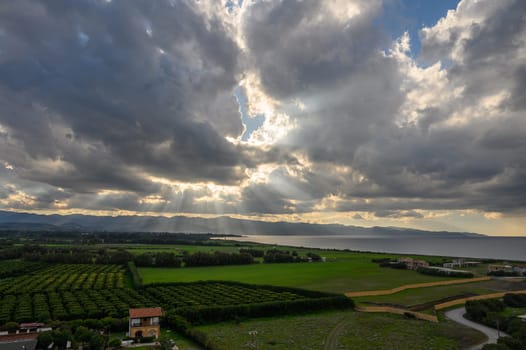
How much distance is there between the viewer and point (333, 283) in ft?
254

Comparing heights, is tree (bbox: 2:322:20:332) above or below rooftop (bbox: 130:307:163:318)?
below


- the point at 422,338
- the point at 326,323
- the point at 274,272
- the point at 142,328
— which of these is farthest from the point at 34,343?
the point at 274,272

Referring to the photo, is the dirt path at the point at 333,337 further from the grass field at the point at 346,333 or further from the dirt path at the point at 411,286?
the dirt path at the point at 411,286

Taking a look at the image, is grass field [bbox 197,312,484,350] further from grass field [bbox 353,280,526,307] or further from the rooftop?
grass field [bbox 353,280,526,307]

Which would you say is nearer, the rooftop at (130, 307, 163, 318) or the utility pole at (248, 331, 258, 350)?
the utility pole at (248, 331, 258, 350)

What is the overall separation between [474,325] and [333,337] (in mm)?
21615

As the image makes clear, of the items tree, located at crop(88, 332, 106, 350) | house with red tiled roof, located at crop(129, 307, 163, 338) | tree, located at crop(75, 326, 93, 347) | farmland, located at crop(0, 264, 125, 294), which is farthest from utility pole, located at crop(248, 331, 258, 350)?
farmland, located at crop(0, 264, 125, 294)

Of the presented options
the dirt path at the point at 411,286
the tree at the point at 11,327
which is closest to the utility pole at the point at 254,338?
the dirt path at the point at 411,286

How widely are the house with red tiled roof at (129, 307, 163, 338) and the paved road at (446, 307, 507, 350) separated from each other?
3562 centimetres

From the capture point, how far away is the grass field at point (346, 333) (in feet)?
118

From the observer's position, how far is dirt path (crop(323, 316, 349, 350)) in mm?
35625

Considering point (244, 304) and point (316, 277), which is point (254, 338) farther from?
point (316, 277)

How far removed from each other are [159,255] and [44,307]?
206 ft

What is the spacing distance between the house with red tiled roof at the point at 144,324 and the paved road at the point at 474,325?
117 ft
